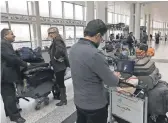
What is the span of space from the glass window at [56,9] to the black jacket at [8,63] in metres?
9.50

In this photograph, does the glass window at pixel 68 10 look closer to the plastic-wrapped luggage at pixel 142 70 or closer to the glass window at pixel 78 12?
the glass window at pixel 78 12

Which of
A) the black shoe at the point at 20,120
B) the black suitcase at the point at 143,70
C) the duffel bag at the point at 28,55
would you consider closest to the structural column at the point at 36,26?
the duffel bag at the point at 28,55

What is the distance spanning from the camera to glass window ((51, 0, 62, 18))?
1157 centimetres

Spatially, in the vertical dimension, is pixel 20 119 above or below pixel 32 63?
below

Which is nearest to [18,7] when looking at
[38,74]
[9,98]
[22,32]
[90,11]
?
[22,32]

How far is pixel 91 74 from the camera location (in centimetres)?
137

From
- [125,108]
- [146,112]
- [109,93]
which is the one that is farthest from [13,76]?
[146,112]

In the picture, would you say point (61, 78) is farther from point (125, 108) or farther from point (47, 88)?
point (125, 108)

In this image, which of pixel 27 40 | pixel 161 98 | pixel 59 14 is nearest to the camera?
pixel 161 98

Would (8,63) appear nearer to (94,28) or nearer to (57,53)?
(57,53)

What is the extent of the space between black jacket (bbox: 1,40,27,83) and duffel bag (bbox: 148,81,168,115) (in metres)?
1.76

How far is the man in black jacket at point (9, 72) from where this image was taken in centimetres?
247

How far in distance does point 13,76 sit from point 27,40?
7.65 meters

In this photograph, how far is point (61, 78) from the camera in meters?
3.11
